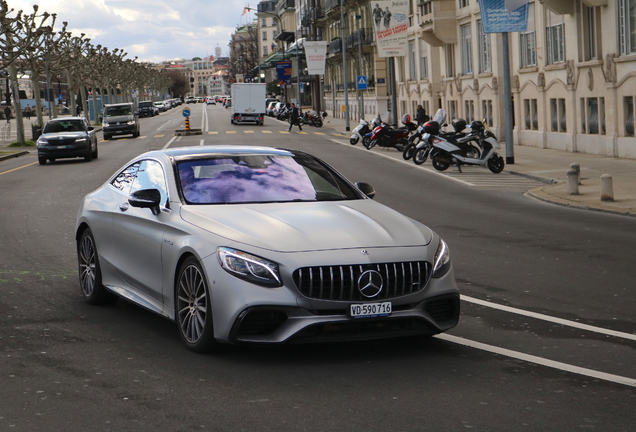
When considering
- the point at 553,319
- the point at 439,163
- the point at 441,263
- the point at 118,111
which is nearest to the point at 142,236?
the point at 441,263

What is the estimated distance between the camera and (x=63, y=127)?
110ft

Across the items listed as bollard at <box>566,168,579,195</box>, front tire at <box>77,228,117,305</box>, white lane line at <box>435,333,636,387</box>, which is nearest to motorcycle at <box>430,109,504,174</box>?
bollard at <box>566,168,579,195</box>

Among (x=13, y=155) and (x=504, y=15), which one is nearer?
(x=504, y=15)

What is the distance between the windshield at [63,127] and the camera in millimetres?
33469

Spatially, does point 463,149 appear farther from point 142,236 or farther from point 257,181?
point 142,236

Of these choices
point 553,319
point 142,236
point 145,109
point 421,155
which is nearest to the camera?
point 142,236

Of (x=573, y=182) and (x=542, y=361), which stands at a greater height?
(x=573, y=182)

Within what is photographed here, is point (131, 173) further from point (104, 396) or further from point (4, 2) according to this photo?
point (4, 2)

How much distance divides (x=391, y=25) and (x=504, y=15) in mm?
16775

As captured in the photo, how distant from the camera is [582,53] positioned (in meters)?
29.0

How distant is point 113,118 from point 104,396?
156 ft

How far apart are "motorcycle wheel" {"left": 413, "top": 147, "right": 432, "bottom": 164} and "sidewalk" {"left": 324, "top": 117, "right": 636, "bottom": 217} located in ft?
8.78

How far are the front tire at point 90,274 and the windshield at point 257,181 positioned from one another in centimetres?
149

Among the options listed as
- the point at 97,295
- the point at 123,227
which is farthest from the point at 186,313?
the point at 97,295
